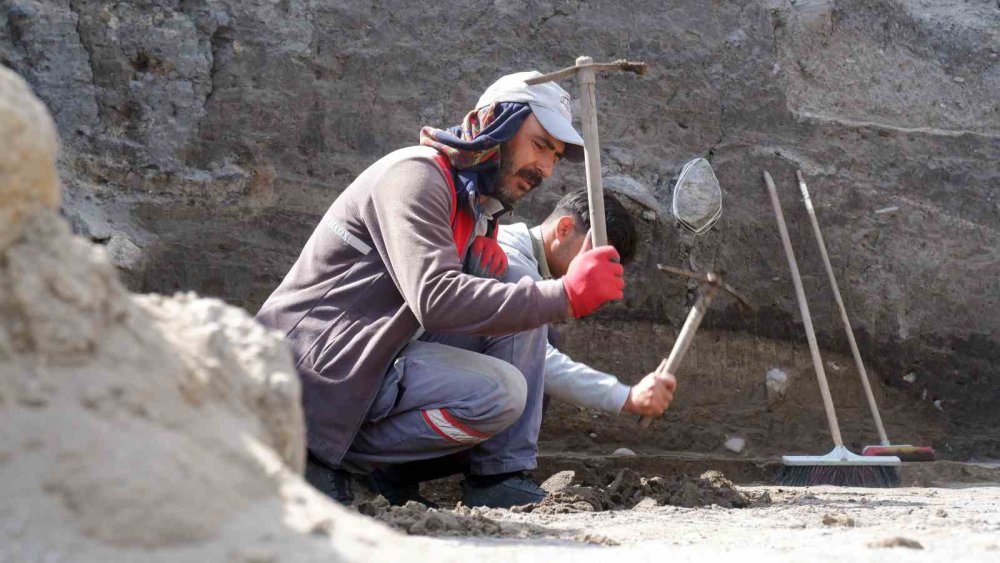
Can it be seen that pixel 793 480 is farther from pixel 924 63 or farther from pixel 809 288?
pixel 924 63

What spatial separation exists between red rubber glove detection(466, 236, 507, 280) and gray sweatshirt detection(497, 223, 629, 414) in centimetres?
11

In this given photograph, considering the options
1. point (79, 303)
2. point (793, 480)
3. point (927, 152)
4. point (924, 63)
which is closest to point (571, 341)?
point (793, 480)

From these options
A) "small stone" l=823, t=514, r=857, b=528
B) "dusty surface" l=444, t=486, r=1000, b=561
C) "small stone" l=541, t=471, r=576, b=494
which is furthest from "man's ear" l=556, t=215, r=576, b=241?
"small stone" l=823, t=514, r=857, b=528

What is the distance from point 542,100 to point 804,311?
7.47 ft

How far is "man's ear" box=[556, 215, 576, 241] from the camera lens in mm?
3807

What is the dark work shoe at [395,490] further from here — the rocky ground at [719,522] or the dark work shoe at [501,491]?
the rocky ground at [719,522]

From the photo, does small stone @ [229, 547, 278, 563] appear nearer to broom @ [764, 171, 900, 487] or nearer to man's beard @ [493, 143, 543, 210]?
man's beard @ [493, 143, 543, 210]

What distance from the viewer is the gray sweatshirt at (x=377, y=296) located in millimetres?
2928

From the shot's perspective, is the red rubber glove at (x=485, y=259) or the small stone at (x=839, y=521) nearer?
the small stone at (x=839, y=521)

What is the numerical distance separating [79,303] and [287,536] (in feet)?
1.34

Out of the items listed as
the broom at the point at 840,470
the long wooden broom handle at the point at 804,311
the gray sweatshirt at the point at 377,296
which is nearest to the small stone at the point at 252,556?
the gray sweatshirt at the point at 377,296

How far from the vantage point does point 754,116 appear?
547cm

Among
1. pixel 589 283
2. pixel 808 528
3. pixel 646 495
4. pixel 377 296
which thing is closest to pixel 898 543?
pixel 808 528

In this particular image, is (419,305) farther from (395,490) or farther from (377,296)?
(395,490)
